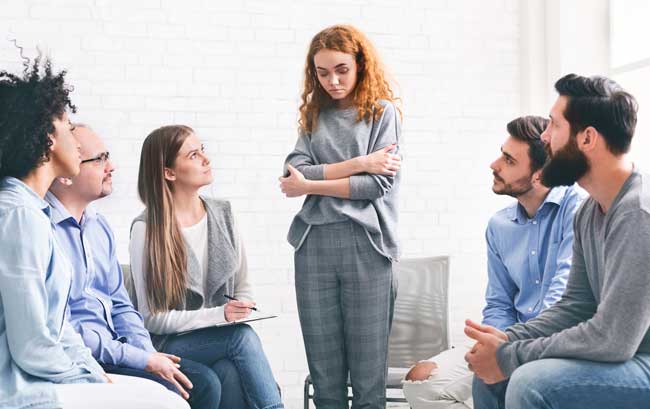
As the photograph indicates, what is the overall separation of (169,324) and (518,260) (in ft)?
3.93

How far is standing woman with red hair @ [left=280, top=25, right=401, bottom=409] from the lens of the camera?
8.92ft

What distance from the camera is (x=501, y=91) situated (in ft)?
14.0

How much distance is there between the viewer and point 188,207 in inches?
115

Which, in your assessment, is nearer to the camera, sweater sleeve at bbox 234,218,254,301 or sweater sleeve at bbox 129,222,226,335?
sweater sleeve at bbox 129,222,226,335

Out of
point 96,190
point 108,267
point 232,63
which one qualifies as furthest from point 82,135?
point 232,63

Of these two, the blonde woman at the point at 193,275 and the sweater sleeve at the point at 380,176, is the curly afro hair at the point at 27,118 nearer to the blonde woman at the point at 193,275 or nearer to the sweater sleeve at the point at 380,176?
the blonde woman at the point at 193,275

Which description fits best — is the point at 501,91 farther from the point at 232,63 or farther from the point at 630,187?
the point at 630,187

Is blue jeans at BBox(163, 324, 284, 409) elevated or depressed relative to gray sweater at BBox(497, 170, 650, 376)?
depressed

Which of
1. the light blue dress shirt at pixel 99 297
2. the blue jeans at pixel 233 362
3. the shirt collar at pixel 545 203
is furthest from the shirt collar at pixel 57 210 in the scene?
the shirt collar at pixel 545 203

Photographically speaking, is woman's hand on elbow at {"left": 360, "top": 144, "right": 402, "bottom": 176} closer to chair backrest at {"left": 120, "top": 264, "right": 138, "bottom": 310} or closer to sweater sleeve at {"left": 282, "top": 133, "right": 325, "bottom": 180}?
sweater sleeve at {"left": 282, "top": 133, "right": 325, "bottom": 180}

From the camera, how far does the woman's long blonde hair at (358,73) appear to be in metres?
2.79

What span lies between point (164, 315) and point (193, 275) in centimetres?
18

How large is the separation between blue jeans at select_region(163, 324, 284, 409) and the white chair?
2.89 ft

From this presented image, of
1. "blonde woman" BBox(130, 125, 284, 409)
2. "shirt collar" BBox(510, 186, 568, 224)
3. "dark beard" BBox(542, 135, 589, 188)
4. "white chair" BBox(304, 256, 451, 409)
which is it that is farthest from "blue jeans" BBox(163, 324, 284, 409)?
"dark beard" BBox(542, 135, 589, 188)
